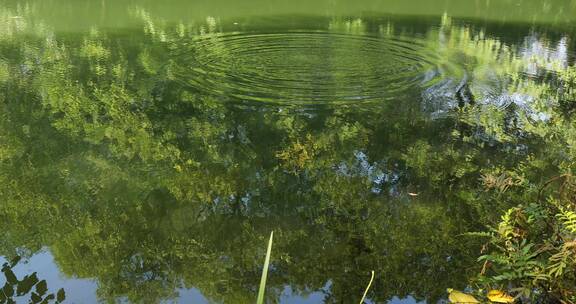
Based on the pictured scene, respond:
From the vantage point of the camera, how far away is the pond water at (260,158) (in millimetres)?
3076

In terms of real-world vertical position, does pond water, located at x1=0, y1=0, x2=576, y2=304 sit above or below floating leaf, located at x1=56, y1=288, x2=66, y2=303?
above

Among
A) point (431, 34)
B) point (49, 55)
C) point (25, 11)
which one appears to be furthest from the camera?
point (25, 11)

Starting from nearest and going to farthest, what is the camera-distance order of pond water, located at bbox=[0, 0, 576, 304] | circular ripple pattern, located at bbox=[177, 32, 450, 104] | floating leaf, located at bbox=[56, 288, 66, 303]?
floating leaf, located at bbox=[56, 288, 66, 303] → pond water, located at bbox=[0, 0, 576, 304] → circular ripple pattern, located at bbox=[177, 32, 450, 104]

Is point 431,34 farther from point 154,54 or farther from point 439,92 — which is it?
point 154,54

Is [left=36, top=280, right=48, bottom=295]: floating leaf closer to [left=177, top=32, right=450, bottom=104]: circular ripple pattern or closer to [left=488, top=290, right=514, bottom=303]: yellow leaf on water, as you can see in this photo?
[left=488, top=290, right=514, bottom=303]: yellow leaf on water

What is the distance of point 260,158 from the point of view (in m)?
4.59

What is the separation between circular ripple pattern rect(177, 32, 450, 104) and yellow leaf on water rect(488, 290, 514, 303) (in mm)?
3578

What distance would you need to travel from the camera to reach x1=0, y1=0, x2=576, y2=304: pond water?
308 centimetres

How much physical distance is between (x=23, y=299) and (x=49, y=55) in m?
5.56

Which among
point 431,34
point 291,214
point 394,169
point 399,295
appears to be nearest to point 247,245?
point 291,214

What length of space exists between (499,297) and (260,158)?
8.87ft

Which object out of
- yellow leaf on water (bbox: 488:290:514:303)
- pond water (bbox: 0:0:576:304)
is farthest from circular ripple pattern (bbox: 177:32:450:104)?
yellow leaf on water (bbox: 488:290:514:303)

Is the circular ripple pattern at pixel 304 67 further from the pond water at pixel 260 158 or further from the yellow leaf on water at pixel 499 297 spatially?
the yellow leaf on water at pixel 499 297

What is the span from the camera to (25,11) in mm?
11430
